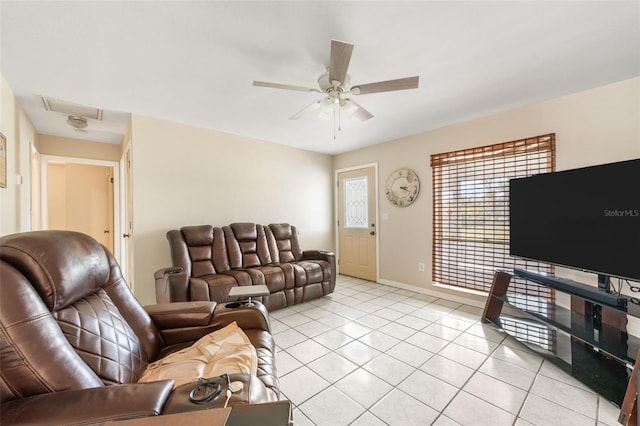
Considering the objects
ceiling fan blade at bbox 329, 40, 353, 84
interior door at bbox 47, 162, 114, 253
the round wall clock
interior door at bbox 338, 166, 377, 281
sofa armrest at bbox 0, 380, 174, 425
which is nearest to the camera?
sofa armrest at bbox 0, 380, 174, 425

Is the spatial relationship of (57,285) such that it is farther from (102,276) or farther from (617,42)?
(617,42)

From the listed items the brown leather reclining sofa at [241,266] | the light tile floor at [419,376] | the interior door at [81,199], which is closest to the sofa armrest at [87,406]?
the light tile floor at [419,376]

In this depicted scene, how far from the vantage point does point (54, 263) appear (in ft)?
3.28

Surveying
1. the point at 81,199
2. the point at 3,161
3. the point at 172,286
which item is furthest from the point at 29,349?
the point at 81,199

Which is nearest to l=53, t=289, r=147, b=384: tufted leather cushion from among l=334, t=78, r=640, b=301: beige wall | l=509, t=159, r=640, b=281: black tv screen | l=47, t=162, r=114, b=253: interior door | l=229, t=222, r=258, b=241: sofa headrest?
l=229, t=222, r=258, b=241: sofa headrest

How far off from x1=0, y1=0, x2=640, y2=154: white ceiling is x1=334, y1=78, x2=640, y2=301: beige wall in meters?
0.17

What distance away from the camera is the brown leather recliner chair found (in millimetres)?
737

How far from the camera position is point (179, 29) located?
162 cm

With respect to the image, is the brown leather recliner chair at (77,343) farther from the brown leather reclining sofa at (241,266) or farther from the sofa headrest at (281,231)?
the sofa headrest at (281,231)

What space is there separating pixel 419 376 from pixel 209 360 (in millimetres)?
1515

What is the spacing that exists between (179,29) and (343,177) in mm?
3703

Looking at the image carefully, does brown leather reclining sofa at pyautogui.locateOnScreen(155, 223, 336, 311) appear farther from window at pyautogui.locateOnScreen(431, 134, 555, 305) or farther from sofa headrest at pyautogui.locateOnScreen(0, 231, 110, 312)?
window at pyautogui.locateOnScreen(431, 134, 555, 305)

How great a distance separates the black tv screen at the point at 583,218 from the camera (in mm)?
1752

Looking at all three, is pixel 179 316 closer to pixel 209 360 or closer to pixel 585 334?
pixel 209 360
